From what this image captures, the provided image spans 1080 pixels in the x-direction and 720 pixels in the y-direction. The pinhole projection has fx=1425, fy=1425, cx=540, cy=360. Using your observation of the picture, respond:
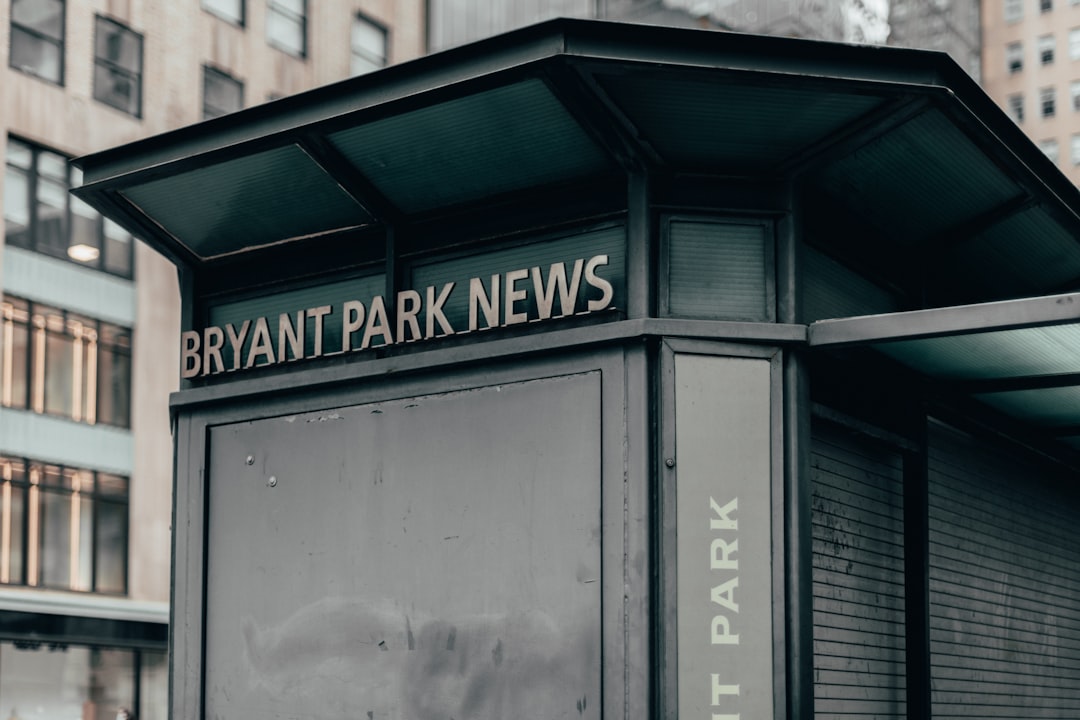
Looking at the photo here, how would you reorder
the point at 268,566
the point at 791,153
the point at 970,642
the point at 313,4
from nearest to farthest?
1. the point at 791,153
2. the point at 268,566
3. the point at 970,642
4. the point at 313,4

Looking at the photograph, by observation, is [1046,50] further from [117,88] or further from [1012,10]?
[117,88]

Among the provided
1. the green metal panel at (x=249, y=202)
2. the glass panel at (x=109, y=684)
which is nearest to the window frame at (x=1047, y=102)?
the glass panel at (x=109, y=684)

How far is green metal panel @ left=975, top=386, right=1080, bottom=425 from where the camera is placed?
32.4 ft

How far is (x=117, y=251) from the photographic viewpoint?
106ft

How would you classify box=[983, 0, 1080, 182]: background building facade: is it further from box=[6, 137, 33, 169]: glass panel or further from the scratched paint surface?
the scratched paint surface

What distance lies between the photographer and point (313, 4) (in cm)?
3694

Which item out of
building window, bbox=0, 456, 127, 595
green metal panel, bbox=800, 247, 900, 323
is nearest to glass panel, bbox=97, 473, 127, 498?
building window, bbox=0, 456, 127, 595

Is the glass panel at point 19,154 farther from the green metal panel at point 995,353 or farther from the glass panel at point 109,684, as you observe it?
the green metal panel at point 995,353

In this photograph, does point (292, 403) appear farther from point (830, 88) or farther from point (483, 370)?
point (830, 88)

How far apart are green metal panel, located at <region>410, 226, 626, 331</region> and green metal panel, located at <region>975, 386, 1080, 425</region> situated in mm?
3422

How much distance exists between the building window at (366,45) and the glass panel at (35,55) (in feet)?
29.2

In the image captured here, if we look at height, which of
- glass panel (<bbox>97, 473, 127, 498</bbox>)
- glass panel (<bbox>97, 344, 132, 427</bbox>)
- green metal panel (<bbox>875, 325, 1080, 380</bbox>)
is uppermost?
glass panel (<bbox>97, 344, 132, 427</bbox>)

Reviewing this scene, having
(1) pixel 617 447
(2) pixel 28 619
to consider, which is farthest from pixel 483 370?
(2) pixel 28 619

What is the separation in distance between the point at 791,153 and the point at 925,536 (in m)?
2.99
